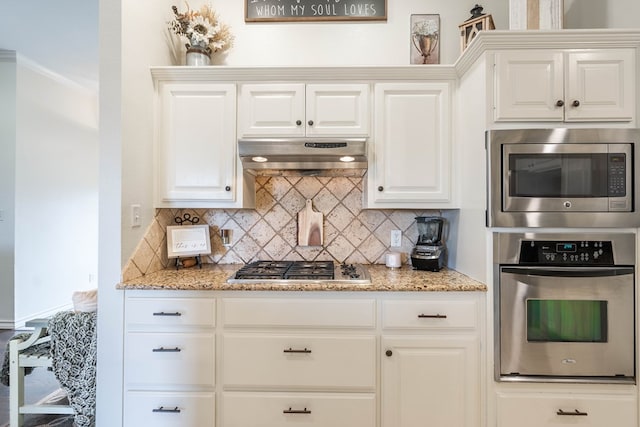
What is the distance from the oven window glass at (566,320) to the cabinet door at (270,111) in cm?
161

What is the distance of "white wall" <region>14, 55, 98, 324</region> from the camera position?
350cm

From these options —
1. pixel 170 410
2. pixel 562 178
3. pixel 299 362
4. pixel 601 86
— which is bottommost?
pixel 170 410

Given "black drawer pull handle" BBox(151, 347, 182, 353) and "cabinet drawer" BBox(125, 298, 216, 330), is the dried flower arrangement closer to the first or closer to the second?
"cabinet drawer" BBox(125, 298, 216, 330)

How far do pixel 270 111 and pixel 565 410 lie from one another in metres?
2.25

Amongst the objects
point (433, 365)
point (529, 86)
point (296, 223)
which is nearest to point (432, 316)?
point (433, 365)

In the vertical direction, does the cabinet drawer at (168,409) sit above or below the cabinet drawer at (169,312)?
below

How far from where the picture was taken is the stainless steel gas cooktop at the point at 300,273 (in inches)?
65.9

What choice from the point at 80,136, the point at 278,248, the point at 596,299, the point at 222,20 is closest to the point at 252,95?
the point at 222,20

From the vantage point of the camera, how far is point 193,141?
6.38 ft

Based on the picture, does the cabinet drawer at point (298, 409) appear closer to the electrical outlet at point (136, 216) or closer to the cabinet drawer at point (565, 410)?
the cabinet drawer at point (565, 410)

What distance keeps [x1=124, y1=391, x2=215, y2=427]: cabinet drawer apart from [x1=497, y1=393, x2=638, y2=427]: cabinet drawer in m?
1.49

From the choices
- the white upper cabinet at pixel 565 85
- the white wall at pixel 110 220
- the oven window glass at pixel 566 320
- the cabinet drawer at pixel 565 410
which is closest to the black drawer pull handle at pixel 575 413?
the cabinet drawer at pixel 565 410

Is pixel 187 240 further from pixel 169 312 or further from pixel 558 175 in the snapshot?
pixel 558 175

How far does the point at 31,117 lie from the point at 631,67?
5.33 metres
